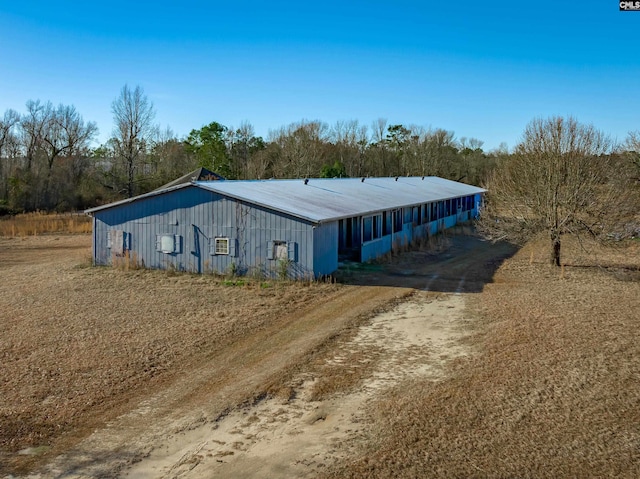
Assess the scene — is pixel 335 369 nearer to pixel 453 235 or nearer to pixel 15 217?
pixel 453 235

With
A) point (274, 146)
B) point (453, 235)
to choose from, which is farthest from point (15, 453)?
point (274, 146)

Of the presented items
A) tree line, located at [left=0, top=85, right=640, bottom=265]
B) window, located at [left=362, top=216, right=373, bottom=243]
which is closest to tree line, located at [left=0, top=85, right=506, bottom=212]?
tree line, located at [left=0, top=85, right=640, bottom=265]

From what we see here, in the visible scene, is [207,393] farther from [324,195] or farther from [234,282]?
[324,195]

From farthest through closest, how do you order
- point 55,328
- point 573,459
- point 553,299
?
point 553,299, point 55,328, point 573,459

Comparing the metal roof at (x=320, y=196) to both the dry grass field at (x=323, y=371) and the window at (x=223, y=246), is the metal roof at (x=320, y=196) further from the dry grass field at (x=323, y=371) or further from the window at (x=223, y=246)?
the dry grass field at (x=323, y=371)

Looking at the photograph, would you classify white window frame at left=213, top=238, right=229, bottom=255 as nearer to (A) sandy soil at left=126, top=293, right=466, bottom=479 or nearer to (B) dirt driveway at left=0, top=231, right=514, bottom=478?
(B) dirt driveway at left=0, top=231, right=514, bottom=478

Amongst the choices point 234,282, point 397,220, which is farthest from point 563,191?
point 234,282

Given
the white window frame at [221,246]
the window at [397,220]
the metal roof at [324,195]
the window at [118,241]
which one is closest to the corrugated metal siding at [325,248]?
the metal roof at [324,195]
